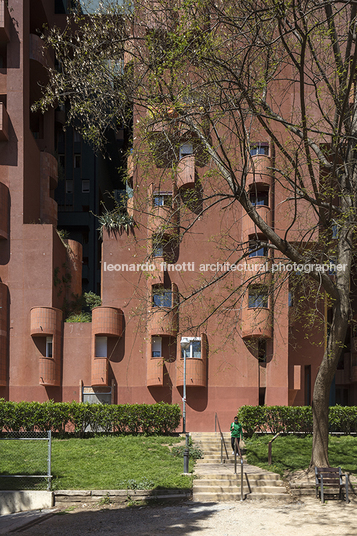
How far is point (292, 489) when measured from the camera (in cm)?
1385

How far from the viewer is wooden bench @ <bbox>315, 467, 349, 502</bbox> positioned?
12.9 meters

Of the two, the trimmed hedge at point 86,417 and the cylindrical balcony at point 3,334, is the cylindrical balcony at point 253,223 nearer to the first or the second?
the trimmed hedge at point 86,417

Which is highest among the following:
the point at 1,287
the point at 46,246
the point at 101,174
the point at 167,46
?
the point at 101,174

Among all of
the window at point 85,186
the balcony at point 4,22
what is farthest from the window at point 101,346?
the window at point 85,186

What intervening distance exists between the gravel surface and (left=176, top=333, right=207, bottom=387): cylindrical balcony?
12.0 m

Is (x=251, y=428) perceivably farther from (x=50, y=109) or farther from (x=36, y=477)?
(x=50, y=109)

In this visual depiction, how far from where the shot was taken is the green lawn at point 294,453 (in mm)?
15996

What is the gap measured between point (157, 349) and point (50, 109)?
1705 centimetres

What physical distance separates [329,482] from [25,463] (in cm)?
925

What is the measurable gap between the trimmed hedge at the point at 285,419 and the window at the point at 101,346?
24.6 feet

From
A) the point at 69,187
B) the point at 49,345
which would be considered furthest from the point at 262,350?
the point at 69,187

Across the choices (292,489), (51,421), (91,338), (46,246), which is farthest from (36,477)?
(46,246)

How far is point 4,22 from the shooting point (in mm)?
27391

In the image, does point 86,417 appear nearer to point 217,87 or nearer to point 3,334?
point 3,334
